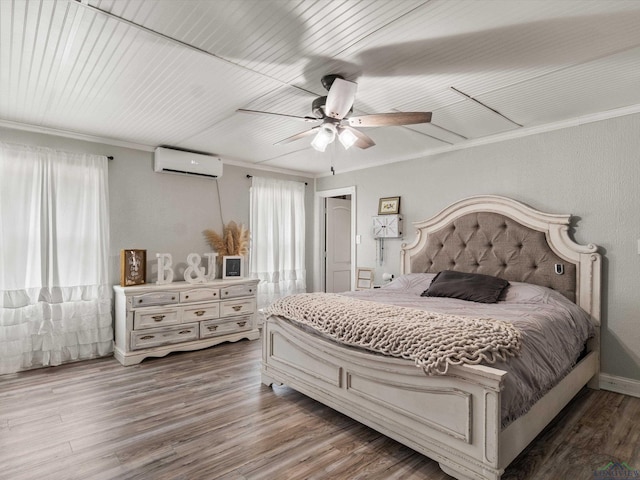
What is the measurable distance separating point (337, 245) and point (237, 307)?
2.19 metres

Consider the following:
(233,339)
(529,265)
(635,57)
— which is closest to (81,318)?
(233,339)

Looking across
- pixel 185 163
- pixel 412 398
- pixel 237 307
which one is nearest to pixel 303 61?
pixel 412 398

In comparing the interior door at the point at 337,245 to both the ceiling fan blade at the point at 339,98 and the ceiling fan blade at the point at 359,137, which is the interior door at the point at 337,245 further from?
the ceiling fan blade at the point at 339,98

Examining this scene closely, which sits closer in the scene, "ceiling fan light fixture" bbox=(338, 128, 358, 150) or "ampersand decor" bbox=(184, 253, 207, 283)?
"ceiling fan light fixture" bbox=(338, 128, 358, 150)

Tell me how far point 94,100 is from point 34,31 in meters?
0.97

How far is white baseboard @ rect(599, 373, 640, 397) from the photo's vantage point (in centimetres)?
288

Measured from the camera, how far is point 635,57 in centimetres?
213

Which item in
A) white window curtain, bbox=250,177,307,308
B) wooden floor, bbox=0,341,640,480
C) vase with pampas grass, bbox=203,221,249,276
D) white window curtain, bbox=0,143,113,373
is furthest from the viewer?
white window curtain, bbox=250,177,307,308

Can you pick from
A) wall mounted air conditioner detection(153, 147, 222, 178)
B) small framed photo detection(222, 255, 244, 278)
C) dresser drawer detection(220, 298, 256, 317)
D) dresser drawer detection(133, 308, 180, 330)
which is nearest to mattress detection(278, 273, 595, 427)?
dresser drawer detection(220, 298, 256, 317)

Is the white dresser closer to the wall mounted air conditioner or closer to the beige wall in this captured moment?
the beige wall

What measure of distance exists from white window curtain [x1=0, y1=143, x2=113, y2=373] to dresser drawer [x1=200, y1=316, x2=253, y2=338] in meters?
0.97

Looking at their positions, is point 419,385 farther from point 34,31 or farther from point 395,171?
point 395,171

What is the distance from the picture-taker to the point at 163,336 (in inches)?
152

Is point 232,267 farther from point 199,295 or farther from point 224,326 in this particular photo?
point 224,326
